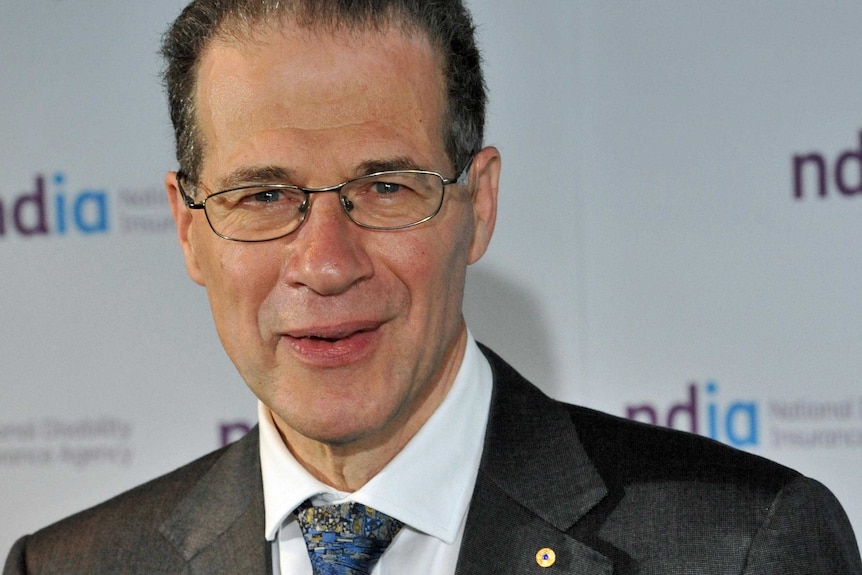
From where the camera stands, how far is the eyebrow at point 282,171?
1.86m

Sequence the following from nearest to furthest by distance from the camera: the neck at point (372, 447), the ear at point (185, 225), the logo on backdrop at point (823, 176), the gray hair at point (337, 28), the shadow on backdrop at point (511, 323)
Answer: the gray hair at point (337, 28)
the neck at point (372, 447)
the ear at point (185, 225)
the logo on backdrop at point (823, 176)
the shadow on backdrop at point (511, 323)

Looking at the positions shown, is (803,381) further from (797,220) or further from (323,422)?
(323,422)

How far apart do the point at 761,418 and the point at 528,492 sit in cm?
136

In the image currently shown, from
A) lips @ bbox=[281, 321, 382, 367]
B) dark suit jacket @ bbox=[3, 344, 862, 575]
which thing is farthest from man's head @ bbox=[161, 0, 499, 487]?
dark suit jacket @ bbox=[3, 344, 862, 575]

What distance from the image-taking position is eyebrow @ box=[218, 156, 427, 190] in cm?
186

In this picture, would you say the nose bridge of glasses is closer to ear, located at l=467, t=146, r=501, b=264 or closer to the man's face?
the man's face

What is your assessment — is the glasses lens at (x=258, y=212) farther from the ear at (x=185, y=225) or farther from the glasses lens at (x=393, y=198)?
the ear at (x=185, y=225)

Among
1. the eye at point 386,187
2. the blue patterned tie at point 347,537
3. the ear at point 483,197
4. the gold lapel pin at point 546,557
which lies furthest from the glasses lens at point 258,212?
the gold lapel pin at point 546,557

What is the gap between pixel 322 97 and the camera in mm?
1866

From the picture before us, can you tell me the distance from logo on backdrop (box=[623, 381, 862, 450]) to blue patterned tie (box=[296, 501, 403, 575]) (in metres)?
1.36

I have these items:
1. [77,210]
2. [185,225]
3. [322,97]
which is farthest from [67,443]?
[322,97]

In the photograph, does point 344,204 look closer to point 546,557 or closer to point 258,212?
point 258,212

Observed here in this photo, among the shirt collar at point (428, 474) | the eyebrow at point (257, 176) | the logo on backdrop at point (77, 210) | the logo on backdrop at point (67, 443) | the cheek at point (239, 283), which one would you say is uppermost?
the eyebrow at point (257, 176)

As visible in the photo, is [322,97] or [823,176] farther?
[823,176]
